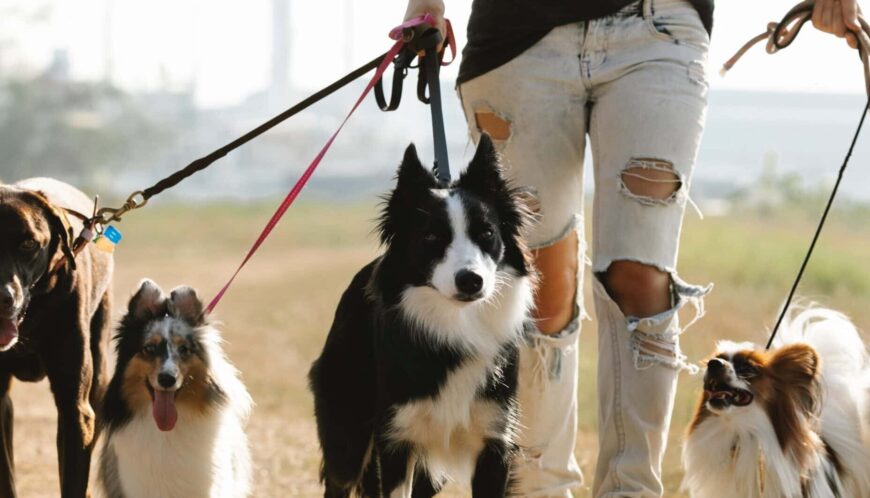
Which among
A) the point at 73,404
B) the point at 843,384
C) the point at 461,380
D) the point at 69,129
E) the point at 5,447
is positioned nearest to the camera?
the point at 461,380

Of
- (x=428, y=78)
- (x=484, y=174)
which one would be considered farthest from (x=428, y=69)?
(x=484, y=174)

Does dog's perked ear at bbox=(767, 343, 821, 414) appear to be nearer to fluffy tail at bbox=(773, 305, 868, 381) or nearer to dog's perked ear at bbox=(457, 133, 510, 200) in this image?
fluffy tail at bbox=(773, 305, 868, 381)

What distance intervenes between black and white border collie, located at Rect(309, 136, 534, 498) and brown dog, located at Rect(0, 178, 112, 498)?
47.1 inches

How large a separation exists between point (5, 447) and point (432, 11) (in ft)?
8.27

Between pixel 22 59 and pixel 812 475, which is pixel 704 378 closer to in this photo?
pixel 812 475

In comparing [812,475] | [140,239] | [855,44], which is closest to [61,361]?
[812,475]

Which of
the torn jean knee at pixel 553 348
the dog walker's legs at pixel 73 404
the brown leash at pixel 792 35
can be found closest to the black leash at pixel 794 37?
the brown leash at pixel 792 35

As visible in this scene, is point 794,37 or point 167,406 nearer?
point 794,37

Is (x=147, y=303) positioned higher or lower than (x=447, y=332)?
lower

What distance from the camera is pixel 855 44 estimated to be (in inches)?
164

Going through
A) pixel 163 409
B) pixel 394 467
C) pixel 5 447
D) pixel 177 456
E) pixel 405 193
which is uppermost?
pixel 405 193

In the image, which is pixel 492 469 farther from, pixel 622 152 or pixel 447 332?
pixel 622 152

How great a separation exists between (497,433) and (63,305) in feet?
5.53

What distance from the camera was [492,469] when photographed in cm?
Answer: 377
